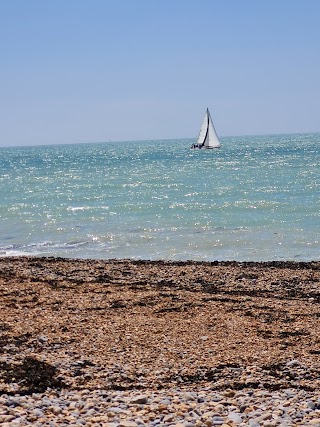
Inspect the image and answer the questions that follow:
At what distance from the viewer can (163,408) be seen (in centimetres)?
612

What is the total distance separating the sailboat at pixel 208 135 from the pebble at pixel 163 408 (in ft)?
217

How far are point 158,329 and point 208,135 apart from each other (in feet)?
232

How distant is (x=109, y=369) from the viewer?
23.9 ft

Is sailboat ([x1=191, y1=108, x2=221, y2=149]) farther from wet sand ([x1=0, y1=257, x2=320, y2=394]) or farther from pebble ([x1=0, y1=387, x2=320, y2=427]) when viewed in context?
pebble ([x1=0, y1=387, x2=320, y2=427])

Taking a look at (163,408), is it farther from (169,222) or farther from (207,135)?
(207,135)

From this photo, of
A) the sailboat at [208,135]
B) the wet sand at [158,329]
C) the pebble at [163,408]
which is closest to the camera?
the pebble at [163,408]

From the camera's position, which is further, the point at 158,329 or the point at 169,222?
the point at 169,222

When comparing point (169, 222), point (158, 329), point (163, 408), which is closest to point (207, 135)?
point (169, 222)

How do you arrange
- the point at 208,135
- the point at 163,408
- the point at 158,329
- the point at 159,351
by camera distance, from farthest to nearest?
the point at 208,135 < the point at 158,329 < the point at 159,351 < the point at 163,408

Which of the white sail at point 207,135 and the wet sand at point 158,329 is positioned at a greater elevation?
the white sail at point 207,135

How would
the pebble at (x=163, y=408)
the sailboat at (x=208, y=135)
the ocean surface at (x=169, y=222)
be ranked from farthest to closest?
the sailboat at (x=208, y=135) → the ocean surface at (x=169, y=222) → the pebble at (x=163, y=408)

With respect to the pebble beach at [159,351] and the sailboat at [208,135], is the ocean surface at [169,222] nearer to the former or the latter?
the pebble beach at [159,351]

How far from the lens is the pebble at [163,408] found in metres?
5.74

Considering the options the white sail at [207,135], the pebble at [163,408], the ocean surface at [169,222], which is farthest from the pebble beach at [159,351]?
the white sail at [207,135]
